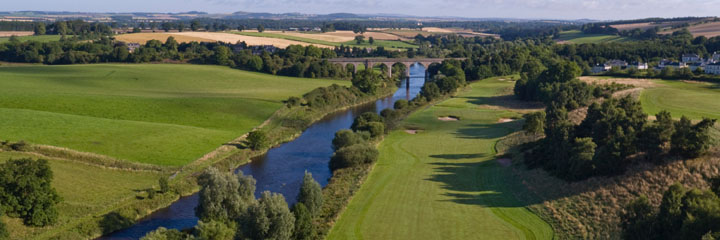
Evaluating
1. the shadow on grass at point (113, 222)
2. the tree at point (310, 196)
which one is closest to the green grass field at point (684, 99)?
the tree at point (310, 196)

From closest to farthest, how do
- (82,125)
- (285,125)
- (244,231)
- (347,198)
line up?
(244,231)
(347,198)
(82,125)
(285,125)

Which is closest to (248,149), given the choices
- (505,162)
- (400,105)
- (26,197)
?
(26,197)

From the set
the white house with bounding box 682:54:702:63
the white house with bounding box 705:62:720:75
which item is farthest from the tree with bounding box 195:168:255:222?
the white house with bounding box 682:54:702:63

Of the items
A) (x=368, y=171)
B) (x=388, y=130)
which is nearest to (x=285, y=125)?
(x=388, y=130)

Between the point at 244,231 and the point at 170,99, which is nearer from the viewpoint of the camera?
the point at 244,231

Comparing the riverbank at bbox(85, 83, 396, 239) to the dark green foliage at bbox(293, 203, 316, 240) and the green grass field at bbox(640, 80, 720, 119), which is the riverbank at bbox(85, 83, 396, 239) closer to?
the dark green foliage at bbox(293, 203, 316, 240)

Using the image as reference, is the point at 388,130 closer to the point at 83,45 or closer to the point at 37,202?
the point at 37,202
